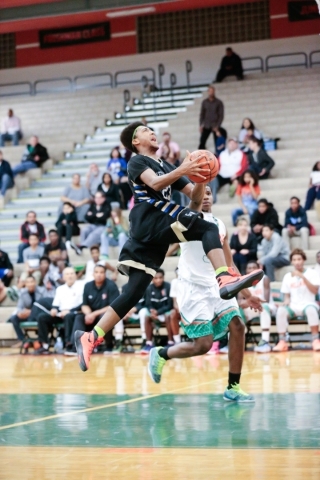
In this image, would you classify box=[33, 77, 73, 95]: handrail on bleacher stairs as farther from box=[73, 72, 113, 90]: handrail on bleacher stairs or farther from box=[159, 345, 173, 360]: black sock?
box=[159, 345, 173, 360]: black sock

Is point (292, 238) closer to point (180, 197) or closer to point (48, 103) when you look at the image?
point (180, 197)

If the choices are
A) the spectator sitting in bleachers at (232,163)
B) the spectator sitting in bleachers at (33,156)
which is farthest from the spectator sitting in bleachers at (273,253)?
the spectator sitting in bleachers at (33,156)

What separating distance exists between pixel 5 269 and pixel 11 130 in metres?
6.00

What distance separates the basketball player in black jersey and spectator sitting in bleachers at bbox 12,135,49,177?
45.1 ft

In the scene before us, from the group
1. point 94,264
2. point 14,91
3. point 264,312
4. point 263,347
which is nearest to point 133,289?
point 263,347

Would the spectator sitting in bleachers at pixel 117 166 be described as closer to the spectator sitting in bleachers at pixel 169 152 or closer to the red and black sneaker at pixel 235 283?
the spectator sitting in bleachers at pixel 169 152

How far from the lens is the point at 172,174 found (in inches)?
229

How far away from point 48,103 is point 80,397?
16.2 metres

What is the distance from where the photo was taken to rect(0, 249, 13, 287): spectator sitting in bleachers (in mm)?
16266

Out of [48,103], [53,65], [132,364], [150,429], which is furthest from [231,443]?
[53,65]

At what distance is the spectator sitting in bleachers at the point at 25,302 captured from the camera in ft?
48.3

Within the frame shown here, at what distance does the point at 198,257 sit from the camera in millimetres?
Result: 7324

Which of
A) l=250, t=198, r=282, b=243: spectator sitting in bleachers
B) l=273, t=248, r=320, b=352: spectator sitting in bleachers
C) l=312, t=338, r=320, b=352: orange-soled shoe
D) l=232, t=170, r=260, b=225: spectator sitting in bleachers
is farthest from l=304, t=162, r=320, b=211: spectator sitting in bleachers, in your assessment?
l=312, t=338, r=320, b=352: orange-soled shoe

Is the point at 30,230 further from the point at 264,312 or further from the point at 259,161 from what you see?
the point at 264,312
